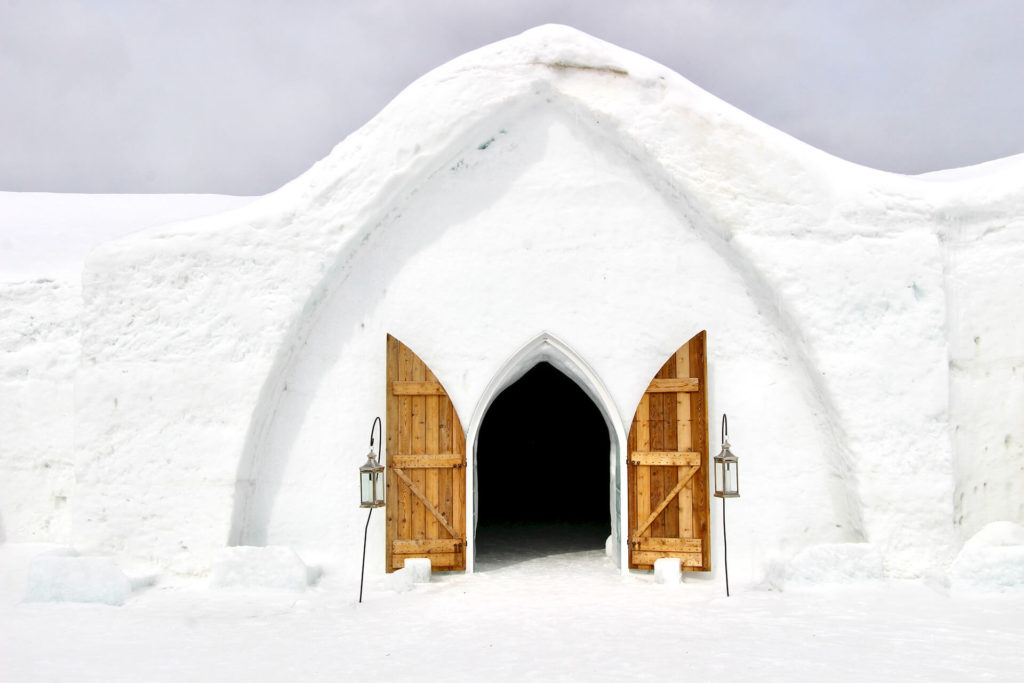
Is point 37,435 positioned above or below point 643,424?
below

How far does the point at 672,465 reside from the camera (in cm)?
773

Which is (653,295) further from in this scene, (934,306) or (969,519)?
(969,519)

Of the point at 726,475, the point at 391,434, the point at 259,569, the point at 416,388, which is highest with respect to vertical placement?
the point at 416,388

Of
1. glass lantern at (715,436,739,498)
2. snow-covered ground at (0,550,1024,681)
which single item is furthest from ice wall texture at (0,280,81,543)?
glass lantern at (715,436,739,498)

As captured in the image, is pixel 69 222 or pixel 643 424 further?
pixel 69 222

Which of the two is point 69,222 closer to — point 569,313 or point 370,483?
point 370,483

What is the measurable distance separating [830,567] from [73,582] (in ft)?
22.0

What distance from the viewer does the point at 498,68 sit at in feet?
26.1

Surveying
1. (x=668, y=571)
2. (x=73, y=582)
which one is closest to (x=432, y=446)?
(x=668, y=571)

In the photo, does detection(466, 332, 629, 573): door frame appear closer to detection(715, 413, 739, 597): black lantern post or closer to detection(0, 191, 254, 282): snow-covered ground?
detection(715, 413, 739, 597): black lantern post

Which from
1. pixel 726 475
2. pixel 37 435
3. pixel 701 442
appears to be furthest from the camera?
pixel 37 435

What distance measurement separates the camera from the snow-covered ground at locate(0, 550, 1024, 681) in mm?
5086

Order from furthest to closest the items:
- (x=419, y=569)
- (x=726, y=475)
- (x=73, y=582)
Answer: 1. (x=419, y=569)
2. (x=726, y=475)
3. (x=73, y=582)

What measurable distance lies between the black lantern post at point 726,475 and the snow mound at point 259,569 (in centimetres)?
385
